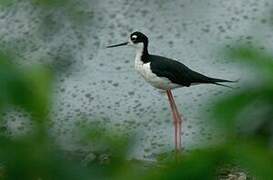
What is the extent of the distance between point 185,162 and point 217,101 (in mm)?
106

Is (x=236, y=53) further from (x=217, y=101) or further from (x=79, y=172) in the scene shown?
(x=79, y=172)

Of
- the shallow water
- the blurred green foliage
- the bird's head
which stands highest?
the blurred green foliage

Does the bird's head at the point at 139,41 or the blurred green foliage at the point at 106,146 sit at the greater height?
the blurred green foliage at the point at 106,146

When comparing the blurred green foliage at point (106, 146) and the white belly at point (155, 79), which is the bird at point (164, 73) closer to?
the white belly at point (155, 79)

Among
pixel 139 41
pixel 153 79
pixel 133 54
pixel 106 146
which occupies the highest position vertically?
pixel 106 146

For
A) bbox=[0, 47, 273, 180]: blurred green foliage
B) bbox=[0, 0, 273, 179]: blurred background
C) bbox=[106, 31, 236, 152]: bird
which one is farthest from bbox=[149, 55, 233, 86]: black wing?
bbox=[0, 47, 273, 180]: blurred green foliage

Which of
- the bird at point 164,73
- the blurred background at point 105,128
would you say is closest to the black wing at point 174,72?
the bird at point 164,73

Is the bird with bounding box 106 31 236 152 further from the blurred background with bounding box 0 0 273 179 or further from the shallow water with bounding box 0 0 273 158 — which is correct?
the blurred background with bounding box 0 0 273 179

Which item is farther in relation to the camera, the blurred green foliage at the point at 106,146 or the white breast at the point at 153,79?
the white breast at the point at 153,79

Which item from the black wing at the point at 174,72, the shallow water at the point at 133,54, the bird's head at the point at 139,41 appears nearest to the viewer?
the black wing at the point at 174,72

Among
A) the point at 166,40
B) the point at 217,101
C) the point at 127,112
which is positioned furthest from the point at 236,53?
the point at 166,40

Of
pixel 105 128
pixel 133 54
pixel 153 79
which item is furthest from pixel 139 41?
pixel 105 128

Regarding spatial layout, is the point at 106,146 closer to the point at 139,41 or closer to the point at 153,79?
the point at 153,79

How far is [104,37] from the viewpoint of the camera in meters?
5.73
